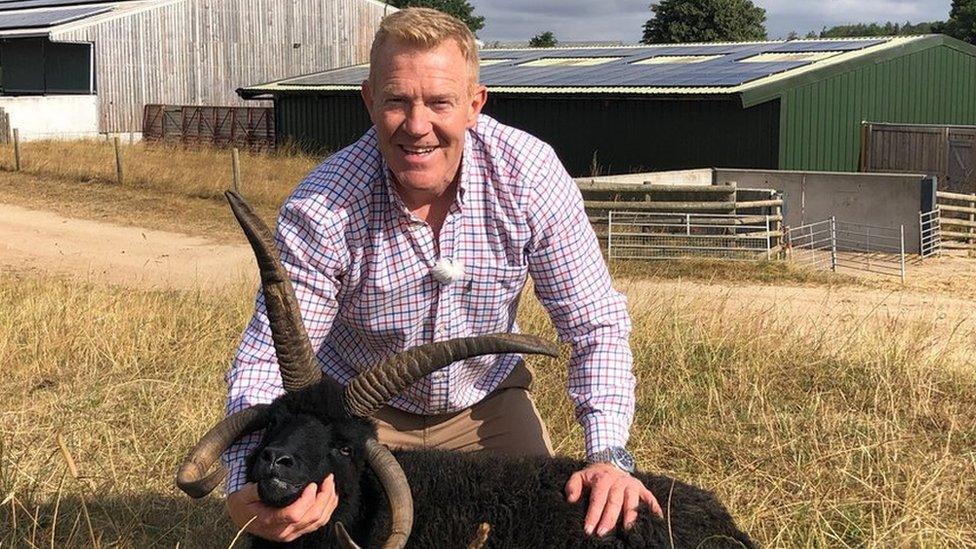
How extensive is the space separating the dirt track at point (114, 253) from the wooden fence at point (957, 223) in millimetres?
12626

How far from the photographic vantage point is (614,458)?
3.87 m

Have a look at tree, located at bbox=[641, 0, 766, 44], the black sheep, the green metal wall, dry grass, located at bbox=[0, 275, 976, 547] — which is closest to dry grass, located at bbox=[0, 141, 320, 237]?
the green metal wall

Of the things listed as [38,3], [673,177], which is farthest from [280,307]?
[38,3]

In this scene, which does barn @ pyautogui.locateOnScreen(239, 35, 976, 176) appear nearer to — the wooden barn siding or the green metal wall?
the green metal wall

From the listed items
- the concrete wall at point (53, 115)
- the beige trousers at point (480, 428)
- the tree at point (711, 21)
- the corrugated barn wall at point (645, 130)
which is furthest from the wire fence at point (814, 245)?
the tree at point (711, 21)

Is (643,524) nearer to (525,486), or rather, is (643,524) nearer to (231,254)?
(525,486)

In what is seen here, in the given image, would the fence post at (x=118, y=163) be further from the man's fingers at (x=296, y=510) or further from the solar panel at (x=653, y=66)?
the man's fingers at (x=296, y=510)

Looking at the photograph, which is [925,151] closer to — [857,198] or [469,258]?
[857,198]

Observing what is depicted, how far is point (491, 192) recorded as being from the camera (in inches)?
159

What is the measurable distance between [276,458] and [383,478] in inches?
18.2

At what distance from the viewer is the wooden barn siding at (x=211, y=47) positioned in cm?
4103

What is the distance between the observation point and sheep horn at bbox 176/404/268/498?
3.45 m

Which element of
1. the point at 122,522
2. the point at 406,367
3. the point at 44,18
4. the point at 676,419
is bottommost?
the point at 122,522

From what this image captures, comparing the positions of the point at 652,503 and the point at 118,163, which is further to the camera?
the point at 118,163
